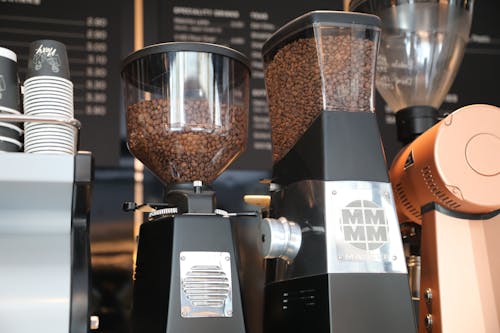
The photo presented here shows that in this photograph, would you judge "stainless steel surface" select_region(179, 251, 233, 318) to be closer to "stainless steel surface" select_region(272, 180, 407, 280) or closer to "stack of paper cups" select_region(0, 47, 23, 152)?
"stainless steel surface" select_region(272, 180, 407, 280)

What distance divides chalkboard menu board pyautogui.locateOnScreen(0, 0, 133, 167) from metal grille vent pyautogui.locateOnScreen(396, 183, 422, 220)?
0.69m

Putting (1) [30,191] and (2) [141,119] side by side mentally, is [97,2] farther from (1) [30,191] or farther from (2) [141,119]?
(1) [30,191]

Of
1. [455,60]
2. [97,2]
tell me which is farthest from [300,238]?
[97,2]

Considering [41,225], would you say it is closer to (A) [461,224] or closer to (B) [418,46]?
(A) [461,224]

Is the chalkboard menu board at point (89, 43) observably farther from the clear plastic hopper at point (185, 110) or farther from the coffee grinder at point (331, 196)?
the coffee grinder at point (331, 196)

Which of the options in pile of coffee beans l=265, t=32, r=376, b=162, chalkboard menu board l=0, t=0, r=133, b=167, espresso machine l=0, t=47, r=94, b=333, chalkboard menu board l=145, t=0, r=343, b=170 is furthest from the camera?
chalkboard menu board l=145, t=0, r=343, b=170

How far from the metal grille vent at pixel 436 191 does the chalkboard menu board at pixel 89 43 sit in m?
0.78

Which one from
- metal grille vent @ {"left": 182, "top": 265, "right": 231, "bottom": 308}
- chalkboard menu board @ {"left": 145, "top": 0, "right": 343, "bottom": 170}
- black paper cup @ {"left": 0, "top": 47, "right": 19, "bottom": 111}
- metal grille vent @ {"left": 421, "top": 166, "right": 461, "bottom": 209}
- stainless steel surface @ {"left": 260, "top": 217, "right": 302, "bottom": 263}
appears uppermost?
chalkboard menu board @ {"left": 145, "top": 0, "right": 343, "bottom": 170}

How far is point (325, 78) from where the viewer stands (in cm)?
111

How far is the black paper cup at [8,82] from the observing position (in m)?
1.03

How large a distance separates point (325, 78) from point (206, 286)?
0.38 meters

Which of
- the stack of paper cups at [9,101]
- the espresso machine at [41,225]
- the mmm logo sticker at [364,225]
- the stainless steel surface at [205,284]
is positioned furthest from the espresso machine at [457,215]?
the stack of paper cups at [9,101]

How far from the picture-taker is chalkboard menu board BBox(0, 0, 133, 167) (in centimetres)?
162

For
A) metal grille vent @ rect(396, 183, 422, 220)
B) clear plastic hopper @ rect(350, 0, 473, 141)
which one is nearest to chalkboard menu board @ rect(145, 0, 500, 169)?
clear plastic hopper @ rect(350, 0, 473, 141)
